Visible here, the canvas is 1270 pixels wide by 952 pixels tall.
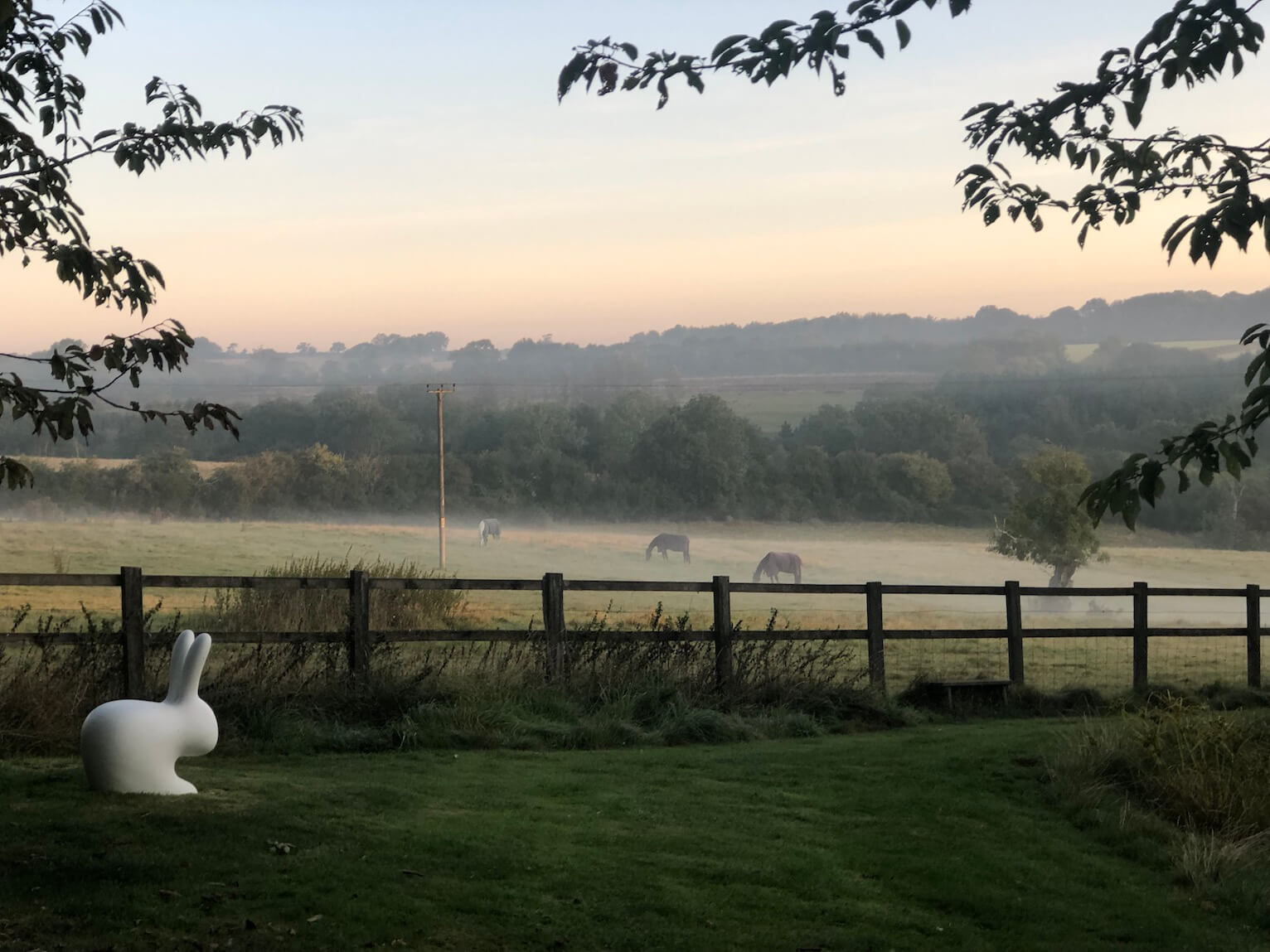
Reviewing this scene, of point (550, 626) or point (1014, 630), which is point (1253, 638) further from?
point (550, 626)

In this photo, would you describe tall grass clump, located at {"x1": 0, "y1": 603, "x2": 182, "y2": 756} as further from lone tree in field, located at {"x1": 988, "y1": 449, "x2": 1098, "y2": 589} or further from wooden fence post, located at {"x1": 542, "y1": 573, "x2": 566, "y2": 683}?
lone tree in field, located at {"x1": 988, "y1": 449, "x2": 1098, "y2": 589}

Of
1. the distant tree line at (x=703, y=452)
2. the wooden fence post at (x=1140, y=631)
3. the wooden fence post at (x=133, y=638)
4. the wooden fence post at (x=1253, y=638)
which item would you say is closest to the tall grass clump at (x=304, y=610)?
the wooden fence post at (x=133, y=638)

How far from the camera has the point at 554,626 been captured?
1259 centimetres

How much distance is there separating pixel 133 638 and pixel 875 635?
7.63 meters

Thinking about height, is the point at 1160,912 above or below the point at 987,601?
above

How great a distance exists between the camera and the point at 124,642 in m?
10.8

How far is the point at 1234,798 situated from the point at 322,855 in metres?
5.70

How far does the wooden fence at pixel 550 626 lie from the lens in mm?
10734

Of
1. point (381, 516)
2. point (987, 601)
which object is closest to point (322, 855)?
point (987, 601)

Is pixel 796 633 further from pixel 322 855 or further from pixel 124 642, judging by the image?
pixel 322 855

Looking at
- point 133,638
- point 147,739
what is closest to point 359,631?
point 133,638

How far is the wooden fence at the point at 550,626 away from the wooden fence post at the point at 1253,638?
0.02m

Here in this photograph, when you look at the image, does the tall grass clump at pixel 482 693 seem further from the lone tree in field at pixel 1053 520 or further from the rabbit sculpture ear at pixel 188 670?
the lone tree in field at pixel 1053 520

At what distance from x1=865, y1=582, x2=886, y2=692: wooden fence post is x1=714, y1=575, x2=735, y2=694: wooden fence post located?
64.6 inches
